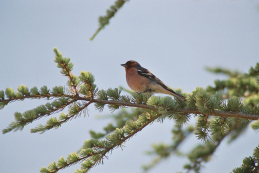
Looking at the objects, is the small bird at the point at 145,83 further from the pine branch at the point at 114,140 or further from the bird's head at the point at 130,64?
the pine branch at the point at 114,140

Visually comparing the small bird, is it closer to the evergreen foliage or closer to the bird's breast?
the bird's breast

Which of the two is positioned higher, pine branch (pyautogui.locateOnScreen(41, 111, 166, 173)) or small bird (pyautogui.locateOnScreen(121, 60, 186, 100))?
small bird (pyautogui.locateOnScreen(121, 60, 186, 100))

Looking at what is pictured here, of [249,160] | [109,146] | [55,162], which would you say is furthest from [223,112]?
[55,162]

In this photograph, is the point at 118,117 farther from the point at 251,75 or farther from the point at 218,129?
the point at 251,75

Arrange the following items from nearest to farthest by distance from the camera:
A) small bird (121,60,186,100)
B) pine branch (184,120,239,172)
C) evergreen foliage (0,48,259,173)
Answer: evergreen foliage (0,48,259,173), pine branch (184,120,239,172), small bird (121,60,186,100)

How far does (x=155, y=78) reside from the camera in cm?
654

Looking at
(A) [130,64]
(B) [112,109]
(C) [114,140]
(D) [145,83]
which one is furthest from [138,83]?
(C) [114,140]

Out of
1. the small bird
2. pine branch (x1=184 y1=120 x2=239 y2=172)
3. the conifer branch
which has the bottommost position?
pine branch (x1=184 y1=120 x2=239 y2=172)

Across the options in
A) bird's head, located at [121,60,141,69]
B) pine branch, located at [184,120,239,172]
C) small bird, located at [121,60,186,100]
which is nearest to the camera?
pine branch, located at [184,120,239,172]

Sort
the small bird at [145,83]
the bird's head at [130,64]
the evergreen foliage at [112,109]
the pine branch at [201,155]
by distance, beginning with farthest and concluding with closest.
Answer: the bird's head at [130,64], the small bird at [145,83], the pine branch at [201,155], the evergreen foliage at [112,109]

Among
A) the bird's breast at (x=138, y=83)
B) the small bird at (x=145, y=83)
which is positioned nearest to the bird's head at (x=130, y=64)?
the small bird at (x=145, y=83)

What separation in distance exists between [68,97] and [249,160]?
269 centimetres

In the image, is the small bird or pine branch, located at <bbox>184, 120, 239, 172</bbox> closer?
pine branch, located at <bbox>184, 120, 239, 172</bbox>

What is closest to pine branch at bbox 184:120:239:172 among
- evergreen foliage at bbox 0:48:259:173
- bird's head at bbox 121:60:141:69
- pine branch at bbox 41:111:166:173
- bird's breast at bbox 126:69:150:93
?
evergreen foliage at bbox 0:48:259:173
